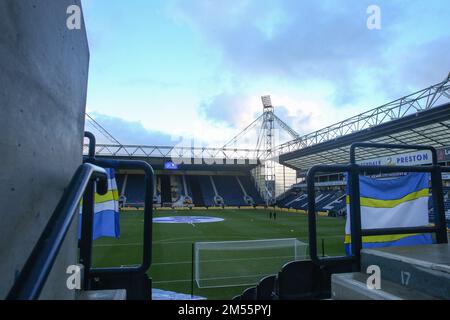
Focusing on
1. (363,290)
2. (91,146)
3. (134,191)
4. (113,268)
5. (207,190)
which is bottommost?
(363,290)

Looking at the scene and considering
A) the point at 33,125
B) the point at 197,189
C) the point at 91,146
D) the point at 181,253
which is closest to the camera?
the point at 33,125

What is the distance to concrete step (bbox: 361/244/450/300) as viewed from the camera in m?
2.10

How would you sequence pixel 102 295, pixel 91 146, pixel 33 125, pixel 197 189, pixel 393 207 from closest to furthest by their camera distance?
1. pixel 33 125
2. pixel 102 295
3. pixel 91 146
4. pixel 393 207
5. pixel 197 189

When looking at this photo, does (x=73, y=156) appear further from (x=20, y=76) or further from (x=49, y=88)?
(x=20, y=76)

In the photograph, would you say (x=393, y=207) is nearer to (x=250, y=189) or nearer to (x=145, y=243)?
(x=145, y=243)

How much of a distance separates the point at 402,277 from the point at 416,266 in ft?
0.51

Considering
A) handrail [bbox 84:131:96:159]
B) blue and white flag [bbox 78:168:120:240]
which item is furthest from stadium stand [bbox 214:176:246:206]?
handrail [bbox 84:131:96:159]

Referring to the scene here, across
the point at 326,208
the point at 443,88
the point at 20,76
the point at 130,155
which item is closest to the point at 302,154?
the point at 326,208

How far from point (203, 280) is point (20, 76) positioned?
9970 millimetres

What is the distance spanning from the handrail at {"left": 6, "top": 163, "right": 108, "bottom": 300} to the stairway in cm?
202

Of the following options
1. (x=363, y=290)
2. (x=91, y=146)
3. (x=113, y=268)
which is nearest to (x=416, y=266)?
(x=363, y=290)

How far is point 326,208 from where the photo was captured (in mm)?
40531

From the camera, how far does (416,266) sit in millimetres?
2289

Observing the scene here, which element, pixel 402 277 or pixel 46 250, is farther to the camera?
pixel 402 277
